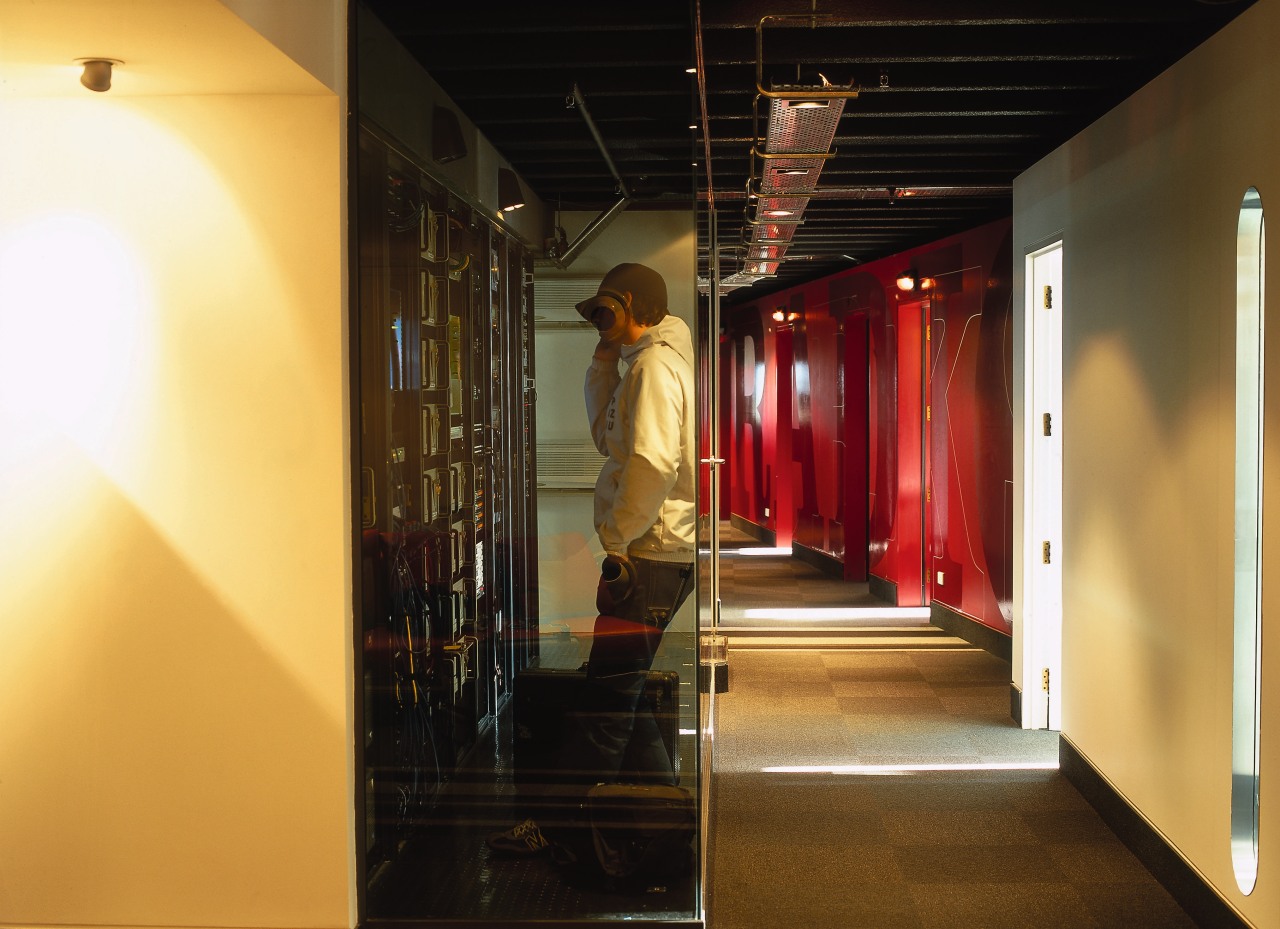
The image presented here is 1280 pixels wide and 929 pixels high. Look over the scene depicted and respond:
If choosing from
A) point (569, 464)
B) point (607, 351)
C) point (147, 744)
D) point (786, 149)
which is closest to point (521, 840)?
point (147, 744)

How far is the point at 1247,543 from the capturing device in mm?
3109

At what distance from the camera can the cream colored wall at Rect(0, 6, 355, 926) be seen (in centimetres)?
296

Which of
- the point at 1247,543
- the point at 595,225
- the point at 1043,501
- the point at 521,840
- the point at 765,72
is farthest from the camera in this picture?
the point at 1043,501

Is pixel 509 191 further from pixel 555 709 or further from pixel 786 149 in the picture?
pixel 786 149

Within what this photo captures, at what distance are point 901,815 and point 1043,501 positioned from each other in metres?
1.78

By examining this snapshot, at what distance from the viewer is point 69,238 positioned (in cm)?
298

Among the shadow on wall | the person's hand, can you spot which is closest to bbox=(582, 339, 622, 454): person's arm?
the person's hand

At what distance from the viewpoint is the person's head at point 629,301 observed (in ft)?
9.71

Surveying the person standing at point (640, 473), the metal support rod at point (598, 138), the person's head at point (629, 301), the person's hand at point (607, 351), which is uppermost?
the metal support rod at point (598, 138)

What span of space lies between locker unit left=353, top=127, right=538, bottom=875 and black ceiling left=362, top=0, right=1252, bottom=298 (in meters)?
0.30

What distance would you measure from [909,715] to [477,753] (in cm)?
279

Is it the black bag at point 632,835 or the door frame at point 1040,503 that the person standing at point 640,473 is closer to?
the black bag at point 632,835

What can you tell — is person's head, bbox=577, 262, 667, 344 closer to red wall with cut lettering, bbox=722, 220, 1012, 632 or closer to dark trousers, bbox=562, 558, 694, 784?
dark trousers, bbox=562, 558, 694, 784

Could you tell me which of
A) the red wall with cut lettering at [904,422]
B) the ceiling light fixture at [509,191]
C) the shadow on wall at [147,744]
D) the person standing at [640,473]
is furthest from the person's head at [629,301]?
the red wall with cut lettering at [904,422]
